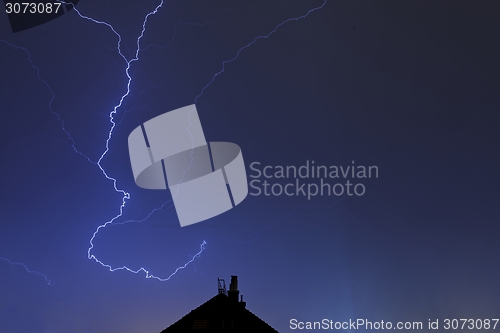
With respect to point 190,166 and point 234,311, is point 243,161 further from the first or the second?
point 234,311

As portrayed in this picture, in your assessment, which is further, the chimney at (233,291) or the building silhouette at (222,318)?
the chimney at (233,291)

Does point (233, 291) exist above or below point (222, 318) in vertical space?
above

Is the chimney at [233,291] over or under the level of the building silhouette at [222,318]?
over

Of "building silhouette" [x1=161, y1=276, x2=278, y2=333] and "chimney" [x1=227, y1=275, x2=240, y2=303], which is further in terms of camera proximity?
"chimney" [x1=227, y1=275, x2=240, y2=303]

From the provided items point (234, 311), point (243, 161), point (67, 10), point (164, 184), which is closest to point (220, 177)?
point (243, 161)

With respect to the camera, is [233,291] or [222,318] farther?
[233,291]

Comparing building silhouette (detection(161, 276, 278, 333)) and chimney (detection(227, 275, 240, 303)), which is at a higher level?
chimney (detection(227, 275, 240, 303))
